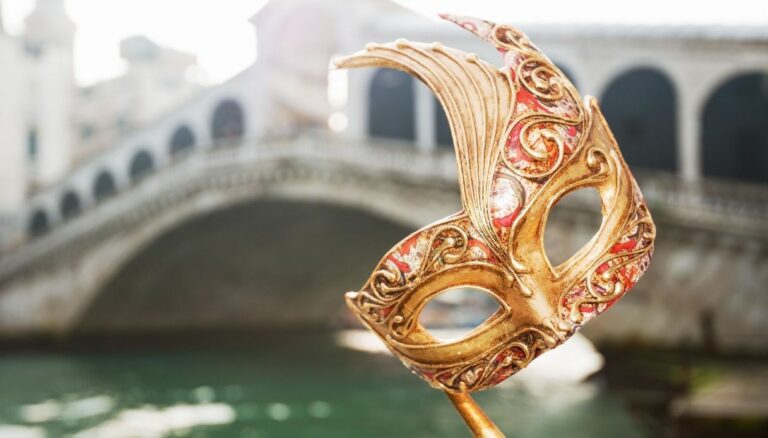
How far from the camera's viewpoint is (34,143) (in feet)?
61.1

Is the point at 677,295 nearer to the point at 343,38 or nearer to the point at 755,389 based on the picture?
the point at 755,389

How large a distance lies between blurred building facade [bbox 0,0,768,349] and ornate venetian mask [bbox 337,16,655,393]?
711 centimetres

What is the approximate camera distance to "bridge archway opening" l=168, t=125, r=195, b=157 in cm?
1466

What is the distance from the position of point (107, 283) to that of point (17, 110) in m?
5.32

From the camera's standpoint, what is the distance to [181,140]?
1480 cm

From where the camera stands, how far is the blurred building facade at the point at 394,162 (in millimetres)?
7957

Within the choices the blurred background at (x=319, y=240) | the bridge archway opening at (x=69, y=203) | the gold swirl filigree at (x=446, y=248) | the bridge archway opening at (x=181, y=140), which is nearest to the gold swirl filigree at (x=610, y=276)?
the gold swirl filigree at (x=446, y=248)

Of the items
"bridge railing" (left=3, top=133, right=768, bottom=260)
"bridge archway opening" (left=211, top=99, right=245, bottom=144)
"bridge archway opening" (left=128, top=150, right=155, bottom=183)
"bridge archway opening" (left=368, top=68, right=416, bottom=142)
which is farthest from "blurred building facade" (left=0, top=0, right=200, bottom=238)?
"bridge archway opening" (left=368, top=68, right=416, bottom=142)

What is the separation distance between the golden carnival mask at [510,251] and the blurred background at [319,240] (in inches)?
155

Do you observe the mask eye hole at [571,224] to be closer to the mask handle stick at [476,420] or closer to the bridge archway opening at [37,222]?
the mask handle stick at [476,420]

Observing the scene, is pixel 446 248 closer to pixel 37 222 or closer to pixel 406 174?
pixel 406 174

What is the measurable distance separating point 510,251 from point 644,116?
886cm

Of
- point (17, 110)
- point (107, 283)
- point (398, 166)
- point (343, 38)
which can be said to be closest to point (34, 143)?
point (17, 110)

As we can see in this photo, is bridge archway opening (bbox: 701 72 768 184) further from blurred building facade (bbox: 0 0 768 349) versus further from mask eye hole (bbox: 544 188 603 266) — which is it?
mask eye hole (bbox: 544 188 603 266)
